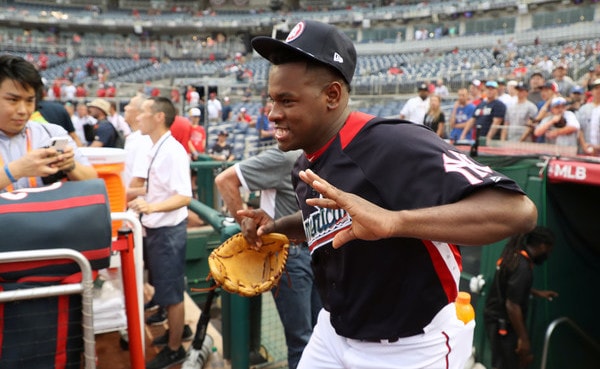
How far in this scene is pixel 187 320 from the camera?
3672 mm

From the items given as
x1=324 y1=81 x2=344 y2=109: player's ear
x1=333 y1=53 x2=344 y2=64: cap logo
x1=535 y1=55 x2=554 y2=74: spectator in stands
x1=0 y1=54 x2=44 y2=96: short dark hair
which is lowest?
x1=324 y1=81 x2=344 y2=109: player's ear

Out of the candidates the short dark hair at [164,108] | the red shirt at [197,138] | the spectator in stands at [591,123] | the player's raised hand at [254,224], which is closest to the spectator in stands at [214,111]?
the red shirt at [197,138]

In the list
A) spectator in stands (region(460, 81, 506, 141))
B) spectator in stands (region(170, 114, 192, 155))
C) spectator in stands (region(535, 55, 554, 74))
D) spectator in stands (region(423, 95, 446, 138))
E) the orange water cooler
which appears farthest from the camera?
spectator in stands (region(535, 55, 554, 74))

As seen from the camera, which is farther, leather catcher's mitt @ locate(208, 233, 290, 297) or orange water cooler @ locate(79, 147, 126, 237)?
orange water cooler @ locate(79, 147, 126, 237)

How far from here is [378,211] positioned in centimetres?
117

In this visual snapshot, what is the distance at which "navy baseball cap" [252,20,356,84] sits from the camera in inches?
56.2

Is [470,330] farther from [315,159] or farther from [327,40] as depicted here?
[327,40]

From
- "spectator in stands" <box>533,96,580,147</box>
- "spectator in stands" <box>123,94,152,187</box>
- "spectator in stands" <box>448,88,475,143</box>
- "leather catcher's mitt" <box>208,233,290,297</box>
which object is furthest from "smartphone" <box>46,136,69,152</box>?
"spectator in stands" <box>448,88,475,143</box>

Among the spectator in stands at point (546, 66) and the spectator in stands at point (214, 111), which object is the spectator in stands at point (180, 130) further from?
the spectator in stands at point (546, 66)

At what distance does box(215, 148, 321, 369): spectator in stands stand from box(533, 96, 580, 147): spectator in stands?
389 centimetres

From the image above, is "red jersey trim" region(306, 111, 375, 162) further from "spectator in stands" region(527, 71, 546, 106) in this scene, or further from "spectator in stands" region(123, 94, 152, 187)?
"spectator in stands" region(527, 71, 546, 106)

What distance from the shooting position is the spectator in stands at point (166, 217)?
317cm

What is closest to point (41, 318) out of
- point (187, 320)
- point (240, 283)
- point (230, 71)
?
point (240, 283)

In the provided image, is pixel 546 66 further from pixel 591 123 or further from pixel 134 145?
pixel 134 145
